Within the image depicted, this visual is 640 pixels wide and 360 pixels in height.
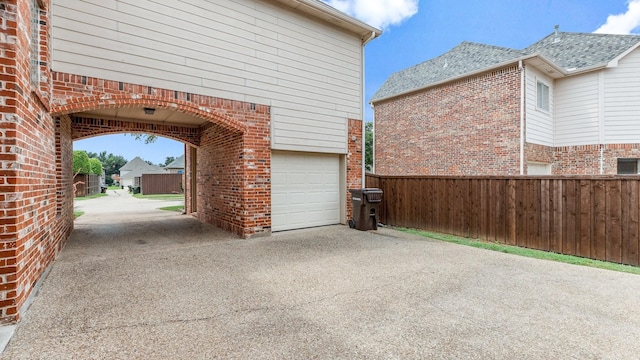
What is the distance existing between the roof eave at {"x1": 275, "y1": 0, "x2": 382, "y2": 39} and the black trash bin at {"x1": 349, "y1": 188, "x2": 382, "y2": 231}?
4.32 meters

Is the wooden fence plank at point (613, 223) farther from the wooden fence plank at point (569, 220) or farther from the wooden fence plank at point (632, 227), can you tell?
the wooden fence plank at point (569, 220)

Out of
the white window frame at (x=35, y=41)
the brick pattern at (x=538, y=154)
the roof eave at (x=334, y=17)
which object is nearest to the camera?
the white window frame at (x=35, y=41)

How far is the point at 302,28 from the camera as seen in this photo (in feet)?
23.4

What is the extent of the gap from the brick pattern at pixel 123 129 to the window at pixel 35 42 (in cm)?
344

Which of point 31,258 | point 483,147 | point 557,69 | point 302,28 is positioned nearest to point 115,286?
point 31,258

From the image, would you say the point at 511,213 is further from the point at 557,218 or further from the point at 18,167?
the point at 18,167

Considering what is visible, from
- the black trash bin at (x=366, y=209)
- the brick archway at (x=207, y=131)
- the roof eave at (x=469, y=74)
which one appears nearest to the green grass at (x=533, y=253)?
the black trash bin at (x=366, y=209)

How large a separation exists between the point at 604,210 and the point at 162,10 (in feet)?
28.9

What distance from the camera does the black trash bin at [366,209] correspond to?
7.53m

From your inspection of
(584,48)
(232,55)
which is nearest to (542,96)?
(584,48)

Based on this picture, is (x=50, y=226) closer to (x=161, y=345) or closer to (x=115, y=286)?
(x=115, y=286)

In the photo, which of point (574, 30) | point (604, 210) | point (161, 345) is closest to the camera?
point (161, 345)

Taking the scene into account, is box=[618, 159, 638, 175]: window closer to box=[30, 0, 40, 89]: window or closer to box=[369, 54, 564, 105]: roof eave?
box=[369, 54, 564, 105]: roof eave

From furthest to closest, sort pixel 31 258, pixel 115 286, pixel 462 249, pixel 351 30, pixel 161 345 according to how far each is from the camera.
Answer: pixel 351 30 → pixel 462 249 → pixel 115 286 → pixel 31 258 → pixel 161 345
